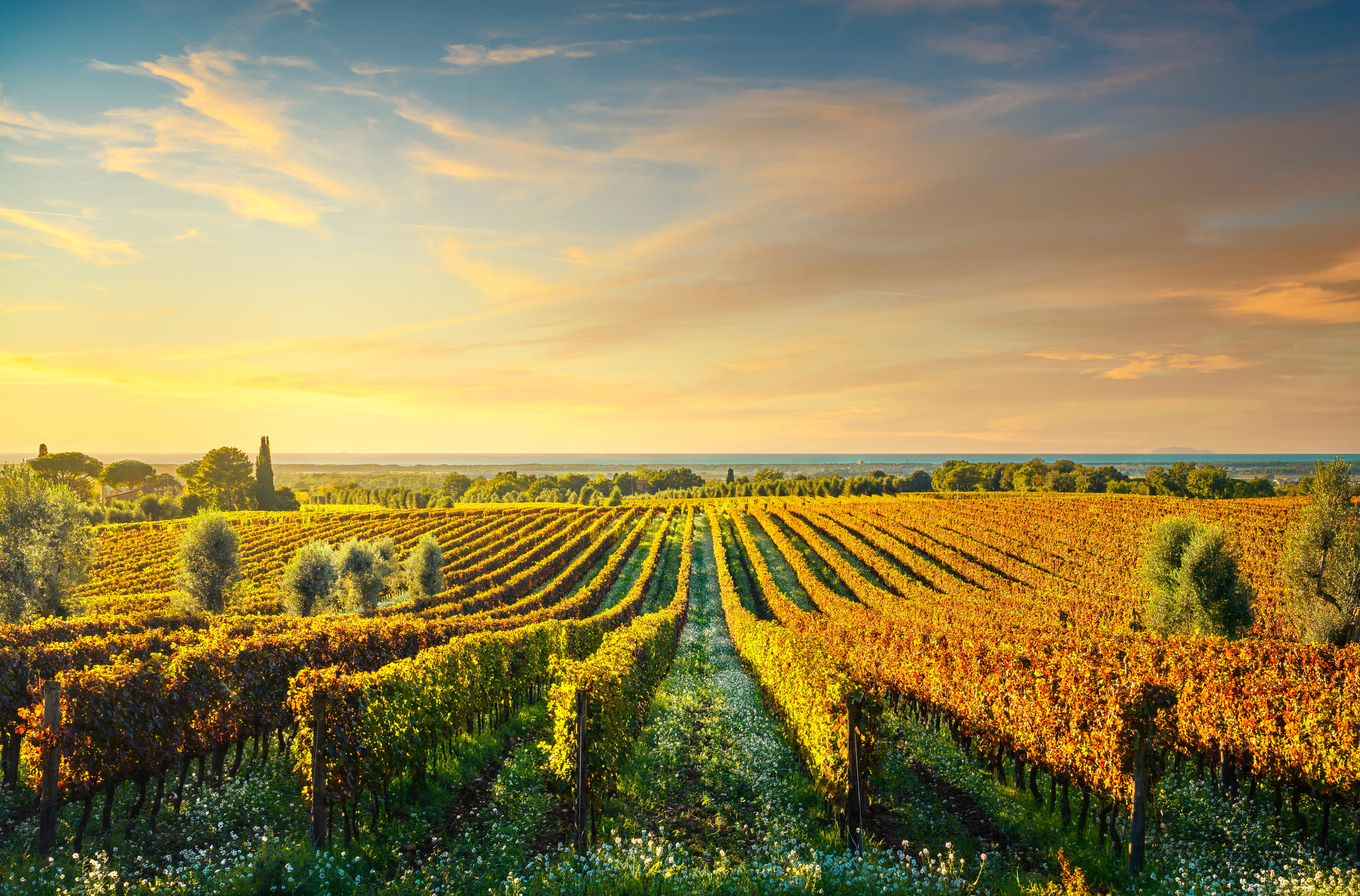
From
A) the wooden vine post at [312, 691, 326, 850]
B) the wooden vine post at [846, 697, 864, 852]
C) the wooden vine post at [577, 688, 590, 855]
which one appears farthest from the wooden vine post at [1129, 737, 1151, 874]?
the wooden vine post at [312, 691, 326, 850]

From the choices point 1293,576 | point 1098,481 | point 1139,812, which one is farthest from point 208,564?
point 1098,481

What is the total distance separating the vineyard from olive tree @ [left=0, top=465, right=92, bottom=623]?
22185 millimetres

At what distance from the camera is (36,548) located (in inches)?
1486

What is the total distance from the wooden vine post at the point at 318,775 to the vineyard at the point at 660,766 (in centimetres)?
5

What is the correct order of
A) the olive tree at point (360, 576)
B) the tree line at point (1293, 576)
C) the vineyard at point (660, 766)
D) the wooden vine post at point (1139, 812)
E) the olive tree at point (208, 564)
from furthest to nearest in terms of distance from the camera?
the olive tree at point (360, 576) < the olive tree at point (208, 564) < the tree line at point (1293, 576) < the wooden vine post at point (1139, 812) < the vineyard at point (660, 766)

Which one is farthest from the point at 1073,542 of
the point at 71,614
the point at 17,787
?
the point at 71,614

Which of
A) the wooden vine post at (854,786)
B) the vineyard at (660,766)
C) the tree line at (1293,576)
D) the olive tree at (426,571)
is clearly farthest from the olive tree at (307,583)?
the tree line at (1293,576)

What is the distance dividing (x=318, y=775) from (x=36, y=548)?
44.7 m

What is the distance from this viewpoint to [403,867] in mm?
9383

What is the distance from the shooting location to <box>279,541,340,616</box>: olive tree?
145ft

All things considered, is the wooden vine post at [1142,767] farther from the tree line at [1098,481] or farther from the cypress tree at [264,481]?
the cypress tree at [264,481]

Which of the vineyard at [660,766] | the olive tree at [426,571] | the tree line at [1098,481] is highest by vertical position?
the tree line at [1098,481]

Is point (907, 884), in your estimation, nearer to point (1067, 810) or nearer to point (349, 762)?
point (1067, 810)

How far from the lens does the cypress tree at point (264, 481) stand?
126 metres
